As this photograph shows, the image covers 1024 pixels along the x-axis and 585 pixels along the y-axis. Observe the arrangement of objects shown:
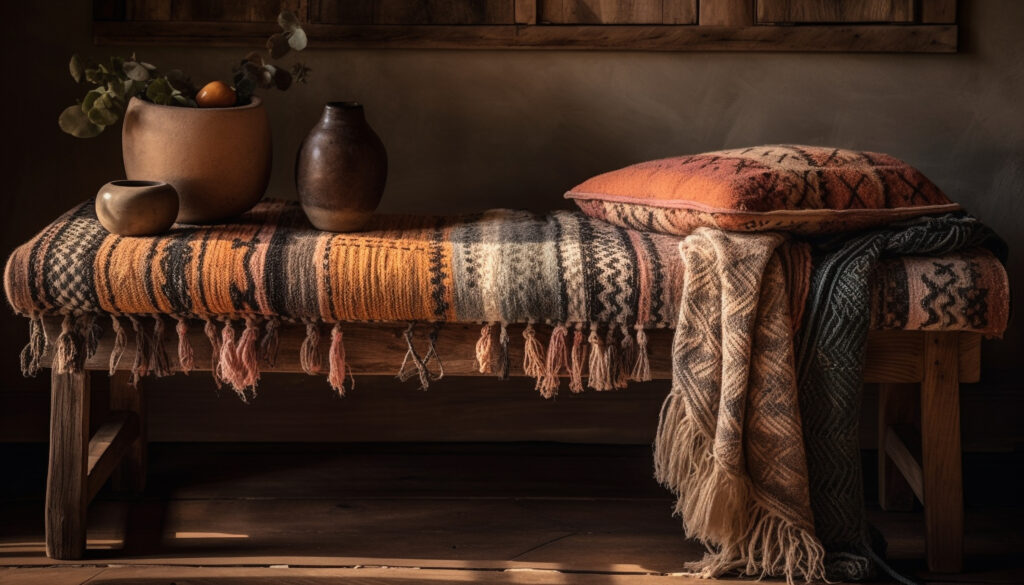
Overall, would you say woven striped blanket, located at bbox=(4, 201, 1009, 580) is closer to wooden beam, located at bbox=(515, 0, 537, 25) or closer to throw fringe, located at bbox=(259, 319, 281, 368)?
throw fringe, located at bbox=(259, 319, 281, 368)

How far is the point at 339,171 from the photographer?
1931 mm

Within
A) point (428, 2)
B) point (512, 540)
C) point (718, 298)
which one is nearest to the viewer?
point (718, 298)

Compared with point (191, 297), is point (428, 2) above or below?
above

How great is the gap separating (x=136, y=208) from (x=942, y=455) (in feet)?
4.47

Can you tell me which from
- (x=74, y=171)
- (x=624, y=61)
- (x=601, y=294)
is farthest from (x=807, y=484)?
(x=74, y=171)

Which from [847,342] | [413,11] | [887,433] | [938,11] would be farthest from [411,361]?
[938,11]

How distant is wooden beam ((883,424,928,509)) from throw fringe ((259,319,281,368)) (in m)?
1.08

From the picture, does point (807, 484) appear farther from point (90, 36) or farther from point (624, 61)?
point (90, 36)

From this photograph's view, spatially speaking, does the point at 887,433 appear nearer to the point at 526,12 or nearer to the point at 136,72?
the point at 526,12

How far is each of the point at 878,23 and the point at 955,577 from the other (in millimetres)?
1098

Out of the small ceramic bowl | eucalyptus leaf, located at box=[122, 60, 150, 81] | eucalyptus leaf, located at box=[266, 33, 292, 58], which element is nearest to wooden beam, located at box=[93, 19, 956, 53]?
eucalyptus leaf, located at box=[266, 33, 292, 58]

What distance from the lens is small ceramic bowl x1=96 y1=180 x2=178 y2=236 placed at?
1812 millimetres

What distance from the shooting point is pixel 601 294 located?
177 cm

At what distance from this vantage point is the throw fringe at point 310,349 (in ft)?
5.93
